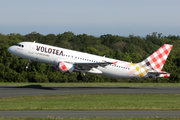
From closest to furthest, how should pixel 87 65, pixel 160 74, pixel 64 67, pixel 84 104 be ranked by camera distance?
pixel 84 104, pixel 64 67, pixel 87 65, pixel 160 74

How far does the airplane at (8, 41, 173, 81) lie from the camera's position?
47312 mm

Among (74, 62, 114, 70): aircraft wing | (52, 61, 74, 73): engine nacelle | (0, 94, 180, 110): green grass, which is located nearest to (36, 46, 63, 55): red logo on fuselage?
(52, 61, 74, 73): engine nacelle

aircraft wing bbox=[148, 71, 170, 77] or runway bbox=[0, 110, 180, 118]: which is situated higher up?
aircraft wing bbox=[148, 71, 170, 77]

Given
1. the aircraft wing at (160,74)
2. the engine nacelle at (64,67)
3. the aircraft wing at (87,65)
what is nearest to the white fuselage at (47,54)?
the aircraft wing at (87,65)

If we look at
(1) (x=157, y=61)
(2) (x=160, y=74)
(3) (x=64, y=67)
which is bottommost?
(2) (x=160, y=74)

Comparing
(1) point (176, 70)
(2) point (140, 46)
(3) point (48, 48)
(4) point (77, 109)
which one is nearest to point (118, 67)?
(3) point (48, 48)

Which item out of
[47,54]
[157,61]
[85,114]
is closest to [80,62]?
[47,54]

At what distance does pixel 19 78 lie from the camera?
70.1 meters

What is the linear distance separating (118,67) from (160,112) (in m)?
26.8

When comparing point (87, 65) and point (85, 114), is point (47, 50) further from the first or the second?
point (85, 114)

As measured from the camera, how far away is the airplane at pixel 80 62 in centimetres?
4731

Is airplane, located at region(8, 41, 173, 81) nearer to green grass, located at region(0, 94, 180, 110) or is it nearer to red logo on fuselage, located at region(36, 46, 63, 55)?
red logo on fuselage, located at region(36, 46, 63, 55)

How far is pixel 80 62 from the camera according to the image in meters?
48.8

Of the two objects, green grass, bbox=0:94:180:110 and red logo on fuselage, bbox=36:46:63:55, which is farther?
red logo on fuselage, bbox=36:46:63:55
